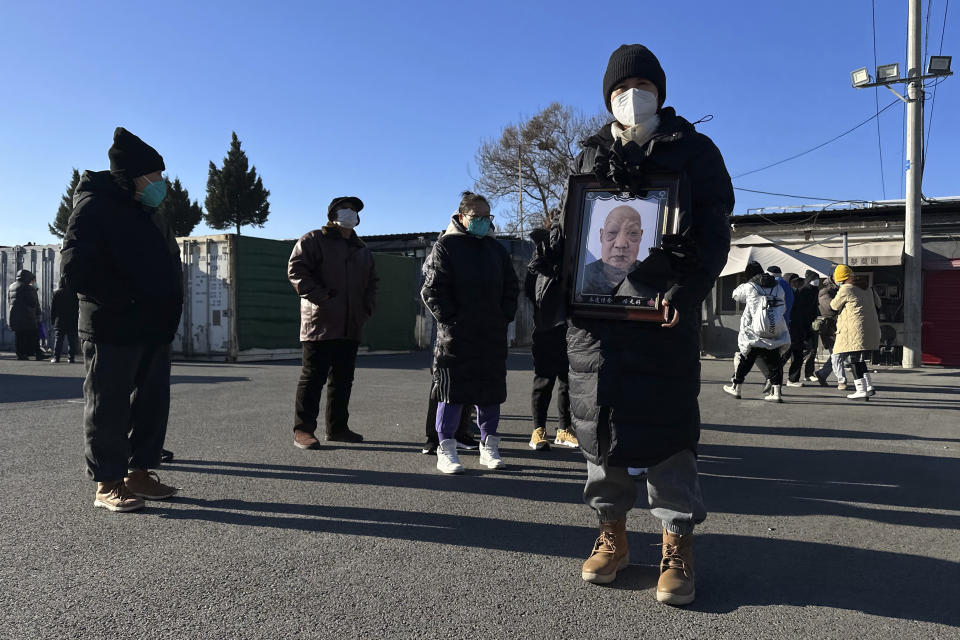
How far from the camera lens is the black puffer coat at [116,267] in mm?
3783

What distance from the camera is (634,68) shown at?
284 cm

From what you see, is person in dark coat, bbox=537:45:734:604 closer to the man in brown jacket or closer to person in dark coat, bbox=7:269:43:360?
the man in brown jacket

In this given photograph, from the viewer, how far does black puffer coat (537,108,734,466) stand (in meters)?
2.66

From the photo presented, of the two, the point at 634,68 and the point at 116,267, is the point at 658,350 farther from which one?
the point at 116,267

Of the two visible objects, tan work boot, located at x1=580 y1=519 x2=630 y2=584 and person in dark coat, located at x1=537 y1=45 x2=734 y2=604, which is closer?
person in dark coat, located at x1=537 y1=45 x2=734 y2=604

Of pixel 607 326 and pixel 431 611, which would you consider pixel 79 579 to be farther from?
pixel 607 326

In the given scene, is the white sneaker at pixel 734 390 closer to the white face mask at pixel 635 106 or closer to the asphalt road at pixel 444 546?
the asphalt road at pixel 444 546

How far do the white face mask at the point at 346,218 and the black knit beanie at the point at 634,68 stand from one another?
11.3 feet

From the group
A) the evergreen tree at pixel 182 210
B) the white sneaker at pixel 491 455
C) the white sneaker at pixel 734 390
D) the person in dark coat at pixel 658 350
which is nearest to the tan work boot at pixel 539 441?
the white sneaker at pixel 491 455

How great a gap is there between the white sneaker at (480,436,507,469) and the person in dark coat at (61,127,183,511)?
6.94ft

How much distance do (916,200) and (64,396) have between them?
1692cm

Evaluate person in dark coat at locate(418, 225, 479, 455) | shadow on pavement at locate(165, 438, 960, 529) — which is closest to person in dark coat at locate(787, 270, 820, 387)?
shadow on pavement at locate(165, 438, 960, 529)

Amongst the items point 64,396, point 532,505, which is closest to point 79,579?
point 532,505

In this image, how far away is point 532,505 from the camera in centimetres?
408
